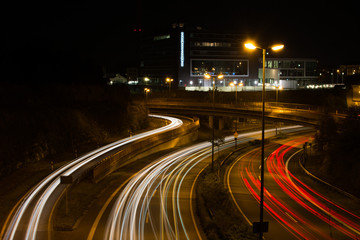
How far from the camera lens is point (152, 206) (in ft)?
59.4

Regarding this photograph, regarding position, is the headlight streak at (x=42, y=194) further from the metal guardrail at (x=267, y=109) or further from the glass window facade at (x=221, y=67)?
the glass window facade at (x=221, y=67)

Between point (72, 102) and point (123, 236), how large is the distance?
92.0 feet

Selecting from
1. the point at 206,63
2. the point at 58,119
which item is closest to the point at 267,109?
the point at 58,119

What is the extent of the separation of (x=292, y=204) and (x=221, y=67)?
2966 inches

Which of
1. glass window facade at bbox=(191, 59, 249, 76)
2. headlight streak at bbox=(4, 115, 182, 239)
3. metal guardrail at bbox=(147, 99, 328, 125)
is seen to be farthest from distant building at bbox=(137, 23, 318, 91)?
headlight streak at bbox=(4, 115, 182, 239)

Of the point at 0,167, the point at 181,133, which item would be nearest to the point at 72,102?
the point at 181,133

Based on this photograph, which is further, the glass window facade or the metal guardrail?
the glass window facade

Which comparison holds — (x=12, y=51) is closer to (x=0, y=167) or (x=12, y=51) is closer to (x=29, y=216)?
(x=0, y=167)

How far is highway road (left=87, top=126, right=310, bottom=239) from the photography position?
47.9 feet

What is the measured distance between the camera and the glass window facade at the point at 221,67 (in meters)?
90.0

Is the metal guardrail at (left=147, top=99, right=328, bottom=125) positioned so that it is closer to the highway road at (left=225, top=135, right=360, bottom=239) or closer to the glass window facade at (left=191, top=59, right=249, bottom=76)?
the highway road at (left=225, top=135, right=360, bottom=239)

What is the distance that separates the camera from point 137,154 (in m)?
30.1

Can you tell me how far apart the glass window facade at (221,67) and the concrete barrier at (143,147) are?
44178 mm

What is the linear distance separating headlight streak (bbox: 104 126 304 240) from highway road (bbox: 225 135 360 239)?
3.49 metres
